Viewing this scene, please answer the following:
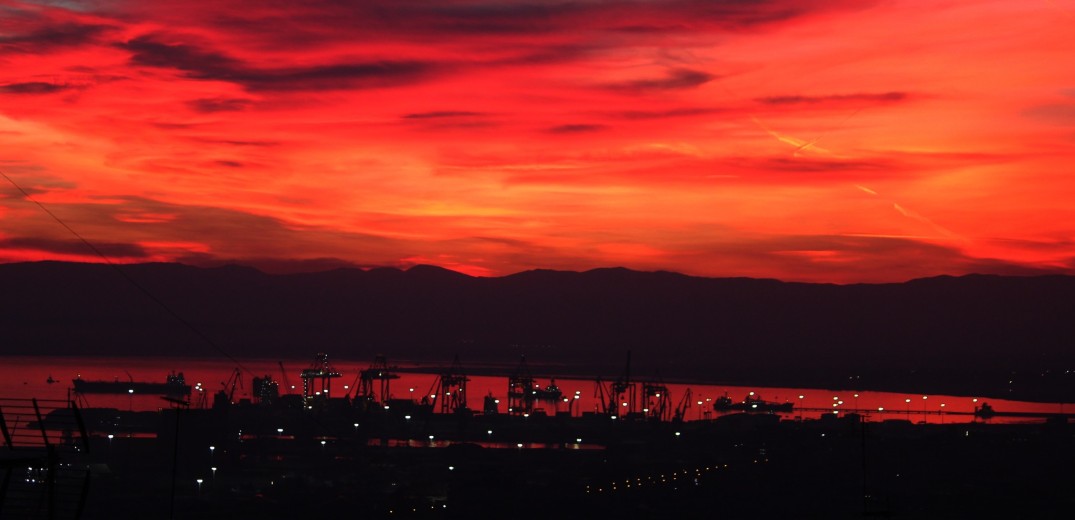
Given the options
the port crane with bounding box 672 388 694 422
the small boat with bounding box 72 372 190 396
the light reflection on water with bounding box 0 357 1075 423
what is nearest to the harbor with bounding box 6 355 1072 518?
the port crane with bounding box 672 388 694 422

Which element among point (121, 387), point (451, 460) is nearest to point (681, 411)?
point (121, 387)

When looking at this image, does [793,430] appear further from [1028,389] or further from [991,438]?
[1028,389]

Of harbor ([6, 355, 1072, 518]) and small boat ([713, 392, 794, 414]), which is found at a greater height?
small boat ([713, 392, 794, 414])

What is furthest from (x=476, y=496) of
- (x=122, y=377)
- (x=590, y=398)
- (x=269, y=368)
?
(x=269, y=368)

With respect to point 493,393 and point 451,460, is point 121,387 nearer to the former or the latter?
point 493,393

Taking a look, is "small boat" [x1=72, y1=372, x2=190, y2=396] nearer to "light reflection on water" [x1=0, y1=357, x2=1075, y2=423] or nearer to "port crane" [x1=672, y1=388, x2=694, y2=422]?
"light reflection on water" [x1=0, y1=357, x2=1075, y2=423]

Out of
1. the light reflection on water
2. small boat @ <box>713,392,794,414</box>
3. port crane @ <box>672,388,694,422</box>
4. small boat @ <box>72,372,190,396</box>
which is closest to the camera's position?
port crane @ <box>672,388,694,422</box>

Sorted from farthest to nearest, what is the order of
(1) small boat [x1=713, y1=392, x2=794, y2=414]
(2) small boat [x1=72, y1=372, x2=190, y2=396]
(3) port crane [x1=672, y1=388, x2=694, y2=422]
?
1. (2) small boat [x1=72, y1=372, x2=190, y2=396]
2. (1) small boat [x1=713, y1=392, x2=794, y2=414]
3. (3) port crane [x1=672, y1=388, x2=694, y2=422]

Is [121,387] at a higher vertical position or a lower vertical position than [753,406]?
higher
